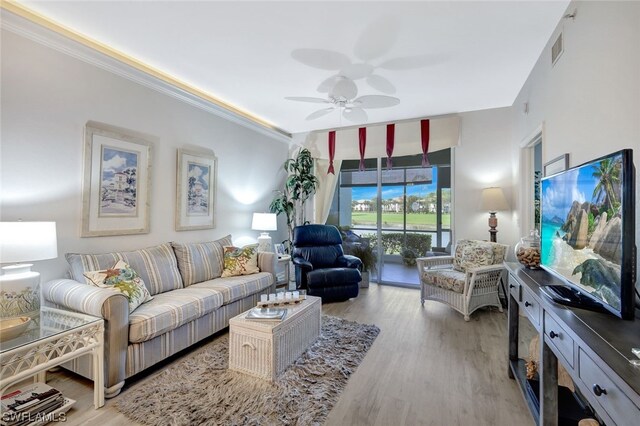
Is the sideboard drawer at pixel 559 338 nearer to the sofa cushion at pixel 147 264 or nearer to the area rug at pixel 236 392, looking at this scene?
the area rug at pixel 236 392

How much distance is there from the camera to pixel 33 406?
1687 mm

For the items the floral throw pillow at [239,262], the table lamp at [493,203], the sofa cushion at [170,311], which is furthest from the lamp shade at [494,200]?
the sofa cushion at [170,311]

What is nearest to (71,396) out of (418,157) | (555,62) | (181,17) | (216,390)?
(216,390)

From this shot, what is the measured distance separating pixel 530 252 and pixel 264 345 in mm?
2045

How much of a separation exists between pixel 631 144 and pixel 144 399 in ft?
10.5

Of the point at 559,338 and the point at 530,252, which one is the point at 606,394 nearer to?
the point at 559,338

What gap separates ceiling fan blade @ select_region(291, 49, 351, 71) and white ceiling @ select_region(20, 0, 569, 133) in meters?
0.06

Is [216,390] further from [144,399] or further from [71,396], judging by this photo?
[71,396]

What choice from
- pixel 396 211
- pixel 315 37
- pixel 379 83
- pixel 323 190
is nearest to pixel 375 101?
pixel 379 83

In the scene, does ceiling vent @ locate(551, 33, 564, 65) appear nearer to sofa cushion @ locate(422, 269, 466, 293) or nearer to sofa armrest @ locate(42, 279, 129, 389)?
sofa cushion @ locate(422, 269, 466, 293)

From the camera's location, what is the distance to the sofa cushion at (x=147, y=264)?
2.37 meters

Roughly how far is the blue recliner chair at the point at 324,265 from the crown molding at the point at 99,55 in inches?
85.8

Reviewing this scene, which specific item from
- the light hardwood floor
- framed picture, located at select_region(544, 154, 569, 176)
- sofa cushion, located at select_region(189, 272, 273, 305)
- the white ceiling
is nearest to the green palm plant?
framed picture, located at select_region(544, 154, 569, 176)

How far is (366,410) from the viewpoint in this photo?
184cm
